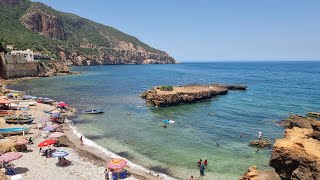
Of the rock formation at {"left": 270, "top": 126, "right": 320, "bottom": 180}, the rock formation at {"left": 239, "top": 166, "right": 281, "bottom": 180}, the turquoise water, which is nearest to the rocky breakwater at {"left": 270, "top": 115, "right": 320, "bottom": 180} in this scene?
the rock formation at {"left": 270, "top": 126, "right": 320, "bottom": 180}

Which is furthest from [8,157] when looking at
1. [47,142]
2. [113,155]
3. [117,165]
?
[113,155]

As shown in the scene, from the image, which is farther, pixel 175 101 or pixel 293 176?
pixel 175 101

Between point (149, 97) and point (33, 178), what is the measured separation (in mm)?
37557

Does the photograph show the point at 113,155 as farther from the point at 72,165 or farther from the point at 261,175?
the point at 261,175

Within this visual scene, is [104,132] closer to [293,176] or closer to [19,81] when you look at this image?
[293,176]

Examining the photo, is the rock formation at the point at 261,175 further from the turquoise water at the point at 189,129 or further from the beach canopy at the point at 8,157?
the beach canopy at the point at 8,157

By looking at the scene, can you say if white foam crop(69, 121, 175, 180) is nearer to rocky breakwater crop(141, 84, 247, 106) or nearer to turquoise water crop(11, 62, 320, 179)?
turquoise water crop(11, 62, 320, 179)

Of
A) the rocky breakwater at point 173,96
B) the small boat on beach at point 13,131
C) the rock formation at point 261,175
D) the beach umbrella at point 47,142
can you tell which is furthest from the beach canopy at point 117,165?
the rocky breakwater at point 173,96

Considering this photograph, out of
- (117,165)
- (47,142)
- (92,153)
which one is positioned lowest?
(92,153)

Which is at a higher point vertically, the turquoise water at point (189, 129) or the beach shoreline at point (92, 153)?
the turquoise water at point (189, 129)

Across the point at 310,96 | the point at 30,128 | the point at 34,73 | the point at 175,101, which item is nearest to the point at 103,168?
the point at 30,128

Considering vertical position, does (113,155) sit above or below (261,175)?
below

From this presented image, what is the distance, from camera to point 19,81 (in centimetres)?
9075

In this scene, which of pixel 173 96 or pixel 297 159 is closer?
pixel 297 159
